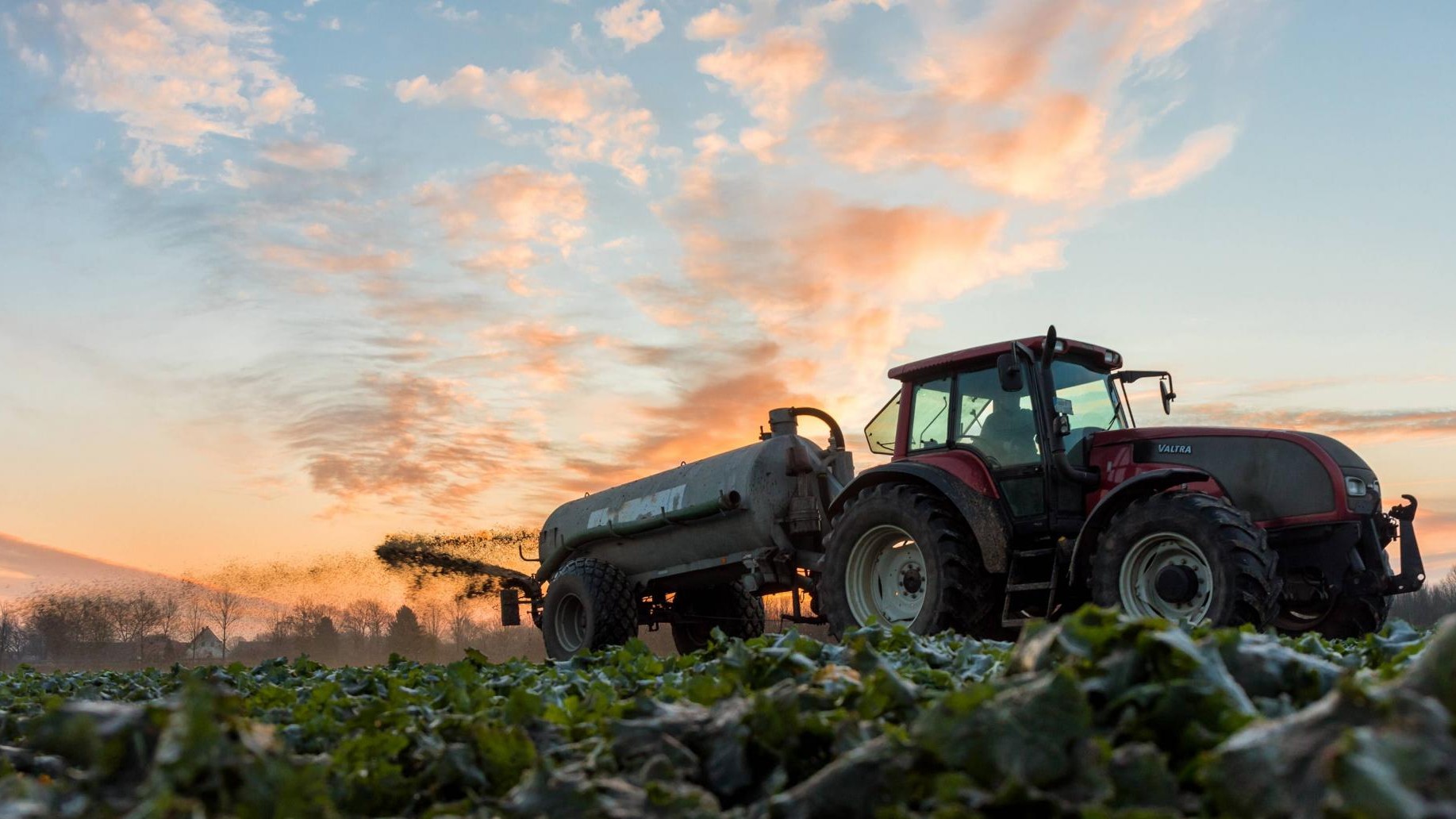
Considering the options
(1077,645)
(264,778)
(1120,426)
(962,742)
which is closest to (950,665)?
(1077,645)

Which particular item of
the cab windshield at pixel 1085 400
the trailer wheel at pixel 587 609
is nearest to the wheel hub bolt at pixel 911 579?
the cab windshield at pixel 1085 400

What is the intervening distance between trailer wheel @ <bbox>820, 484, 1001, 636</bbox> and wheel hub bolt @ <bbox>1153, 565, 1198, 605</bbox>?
1.42m

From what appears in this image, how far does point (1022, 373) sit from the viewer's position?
8.34 m

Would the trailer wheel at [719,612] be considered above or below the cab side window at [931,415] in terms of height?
below

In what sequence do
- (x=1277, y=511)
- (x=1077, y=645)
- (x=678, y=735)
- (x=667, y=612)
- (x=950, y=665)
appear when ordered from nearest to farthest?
(x=1077, y=645)
(x=678, y=735)
(x=950, y=665)
(x=1277, y=511)
(x=667, y=612)

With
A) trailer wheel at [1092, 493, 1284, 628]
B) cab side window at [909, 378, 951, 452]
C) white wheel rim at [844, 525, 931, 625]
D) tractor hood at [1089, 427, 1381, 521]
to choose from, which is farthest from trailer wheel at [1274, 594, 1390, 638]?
cab side window at [909, 378, 951, 452]

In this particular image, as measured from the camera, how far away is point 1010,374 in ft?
26.8

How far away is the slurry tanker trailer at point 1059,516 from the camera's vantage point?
7.10m

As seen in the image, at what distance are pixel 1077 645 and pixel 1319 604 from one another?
19.6 feet

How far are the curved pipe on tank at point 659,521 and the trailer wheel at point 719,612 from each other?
103 cm

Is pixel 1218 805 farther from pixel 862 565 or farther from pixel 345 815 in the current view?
pixel 862 565

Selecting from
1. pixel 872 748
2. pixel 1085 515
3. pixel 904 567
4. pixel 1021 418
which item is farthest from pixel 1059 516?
pixel 872 748

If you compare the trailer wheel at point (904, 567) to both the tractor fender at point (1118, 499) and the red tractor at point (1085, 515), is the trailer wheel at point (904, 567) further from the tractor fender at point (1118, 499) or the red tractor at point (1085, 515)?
the tractor fender at point (1118, 499)

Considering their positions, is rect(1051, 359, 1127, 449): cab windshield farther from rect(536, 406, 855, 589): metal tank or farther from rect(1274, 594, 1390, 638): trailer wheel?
rect(536, 406, 855, 589): metal tank
